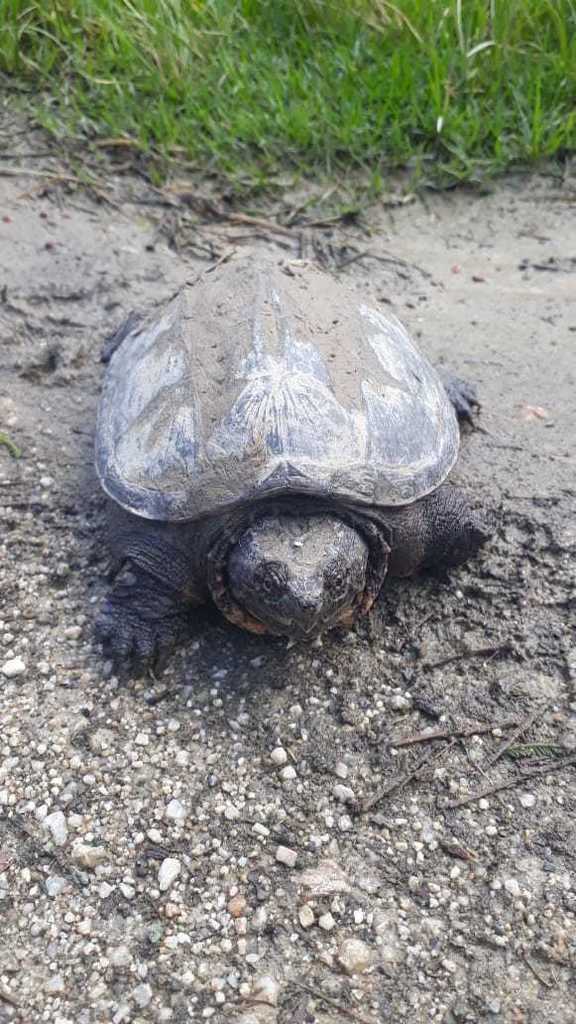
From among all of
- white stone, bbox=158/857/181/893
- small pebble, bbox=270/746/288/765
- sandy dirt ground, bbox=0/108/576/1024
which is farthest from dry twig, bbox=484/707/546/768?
white stone, bbox=158/857/181/893

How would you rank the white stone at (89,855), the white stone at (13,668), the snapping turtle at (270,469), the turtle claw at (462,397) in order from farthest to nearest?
the turtle claw at (462,397), the white stone at (13,668), the snapping turtle at (270,469), the white stone at (89,855)

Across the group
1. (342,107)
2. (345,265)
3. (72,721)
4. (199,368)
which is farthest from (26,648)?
(342,107)

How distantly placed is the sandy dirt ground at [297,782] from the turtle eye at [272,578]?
1.04 feet

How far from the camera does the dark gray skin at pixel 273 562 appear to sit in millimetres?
2158

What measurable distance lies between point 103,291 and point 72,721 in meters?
2.10

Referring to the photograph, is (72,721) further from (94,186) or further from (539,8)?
(539,8)

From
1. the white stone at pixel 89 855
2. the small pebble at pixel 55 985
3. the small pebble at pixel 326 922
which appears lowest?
the small pebble at pixel 55 985

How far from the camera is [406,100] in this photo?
435 cm

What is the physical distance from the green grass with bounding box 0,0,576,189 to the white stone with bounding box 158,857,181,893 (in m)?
3.31

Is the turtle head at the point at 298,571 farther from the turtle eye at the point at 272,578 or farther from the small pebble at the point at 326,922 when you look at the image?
the small pebble at the point at 326,922

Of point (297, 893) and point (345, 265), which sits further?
point (345, 265)

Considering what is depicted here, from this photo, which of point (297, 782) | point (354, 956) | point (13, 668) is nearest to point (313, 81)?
point (13, 668)

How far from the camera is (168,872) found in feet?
6.41

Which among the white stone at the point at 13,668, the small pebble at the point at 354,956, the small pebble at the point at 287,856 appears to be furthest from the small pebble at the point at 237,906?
the white stone at the point at 13,668
